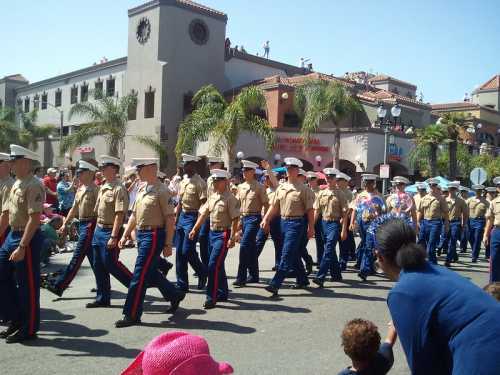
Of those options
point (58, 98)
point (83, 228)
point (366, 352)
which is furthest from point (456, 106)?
point (366, 352)

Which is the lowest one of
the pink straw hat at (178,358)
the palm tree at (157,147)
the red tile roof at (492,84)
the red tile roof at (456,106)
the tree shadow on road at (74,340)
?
the tree shadow on road at (74,340)

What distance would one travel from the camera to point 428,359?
2600 millimetres

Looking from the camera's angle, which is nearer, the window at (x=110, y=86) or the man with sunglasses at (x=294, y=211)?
the man with sunglasses at (x=294, y=211)

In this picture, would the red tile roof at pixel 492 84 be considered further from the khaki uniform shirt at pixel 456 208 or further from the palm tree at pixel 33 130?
the khaki uniform shirt at pixel 456 208

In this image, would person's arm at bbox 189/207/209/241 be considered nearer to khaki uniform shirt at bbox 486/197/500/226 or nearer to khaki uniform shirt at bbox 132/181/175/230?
khaki uniform shirt at bbox 132/181/175/230

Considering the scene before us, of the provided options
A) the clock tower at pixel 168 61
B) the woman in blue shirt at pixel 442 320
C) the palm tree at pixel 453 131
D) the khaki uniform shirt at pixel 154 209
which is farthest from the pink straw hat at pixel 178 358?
the clock tower at pixel 168 61

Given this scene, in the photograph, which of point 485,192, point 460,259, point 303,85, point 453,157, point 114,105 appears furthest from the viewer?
point 114,105

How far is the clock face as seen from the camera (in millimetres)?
33850

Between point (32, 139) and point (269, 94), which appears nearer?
point (269, 94)

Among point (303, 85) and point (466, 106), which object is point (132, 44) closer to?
point (303, 85)

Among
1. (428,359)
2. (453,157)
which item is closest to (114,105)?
(453,157)

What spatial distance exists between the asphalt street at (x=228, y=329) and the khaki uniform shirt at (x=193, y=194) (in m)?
1.33

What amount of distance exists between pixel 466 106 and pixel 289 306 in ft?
163

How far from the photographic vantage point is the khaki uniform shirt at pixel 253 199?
30.3 feet
